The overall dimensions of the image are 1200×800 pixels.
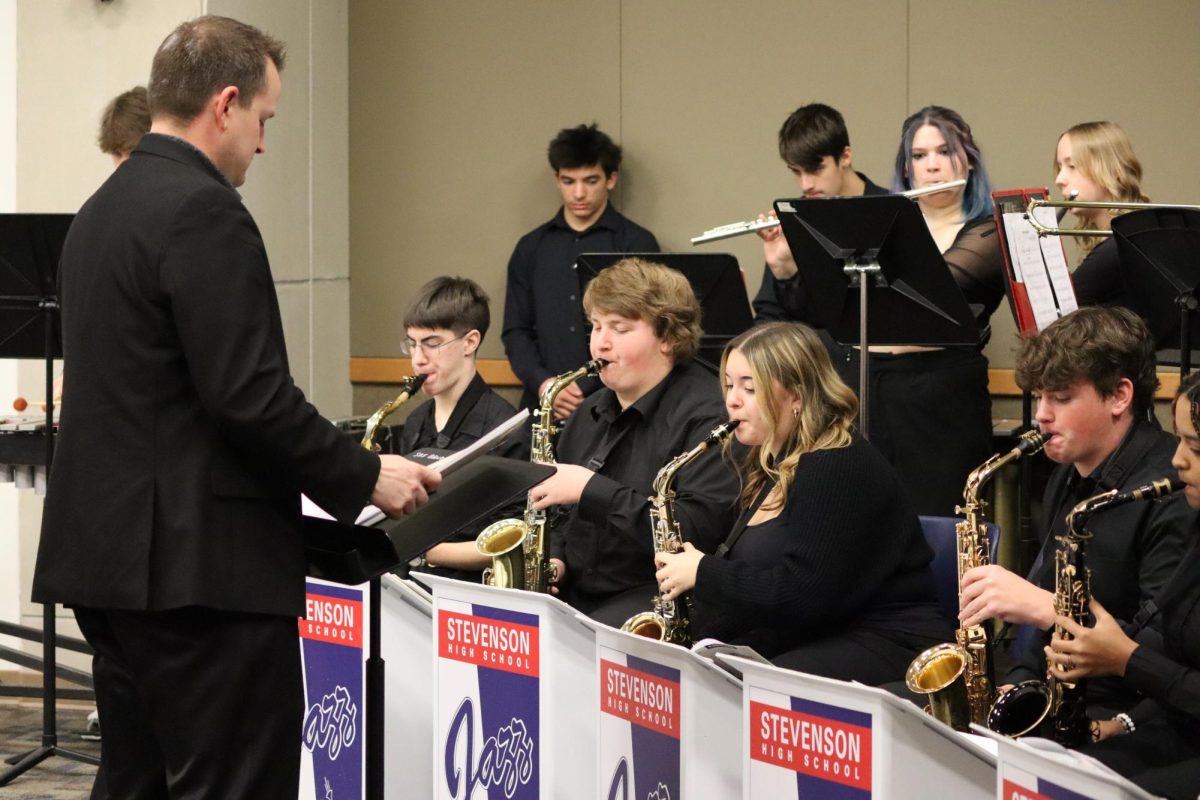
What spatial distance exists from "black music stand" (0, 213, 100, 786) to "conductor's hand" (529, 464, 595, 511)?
1.28 metres

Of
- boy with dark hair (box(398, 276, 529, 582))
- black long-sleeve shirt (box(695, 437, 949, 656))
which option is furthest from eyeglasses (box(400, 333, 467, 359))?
black long-sleeve shirt (box(695, 437, 949, 656))

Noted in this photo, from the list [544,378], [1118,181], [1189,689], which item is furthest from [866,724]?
[544,378]

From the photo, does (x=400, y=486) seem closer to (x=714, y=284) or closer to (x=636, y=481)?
(x=636, y=481)

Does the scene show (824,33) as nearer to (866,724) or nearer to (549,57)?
(549,57)

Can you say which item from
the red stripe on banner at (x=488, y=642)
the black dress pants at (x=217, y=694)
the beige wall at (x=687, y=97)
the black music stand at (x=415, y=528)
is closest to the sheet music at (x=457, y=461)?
the black music stand at (x=415, y=528)

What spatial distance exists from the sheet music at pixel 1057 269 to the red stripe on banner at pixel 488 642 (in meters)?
1.70

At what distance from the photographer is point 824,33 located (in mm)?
5500

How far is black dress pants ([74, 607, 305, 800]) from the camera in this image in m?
2.17

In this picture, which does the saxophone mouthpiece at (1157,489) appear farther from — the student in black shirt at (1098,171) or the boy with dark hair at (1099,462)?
the student in black shirt at (1098,171)

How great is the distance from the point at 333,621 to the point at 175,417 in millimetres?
1076

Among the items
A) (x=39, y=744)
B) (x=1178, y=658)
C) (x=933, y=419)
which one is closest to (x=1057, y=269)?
(x=933, y=419)

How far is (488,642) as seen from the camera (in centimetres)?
289

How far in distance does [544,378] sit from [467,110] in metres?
1.28

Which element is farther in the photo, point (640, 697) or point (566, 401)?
point (566, 401)
